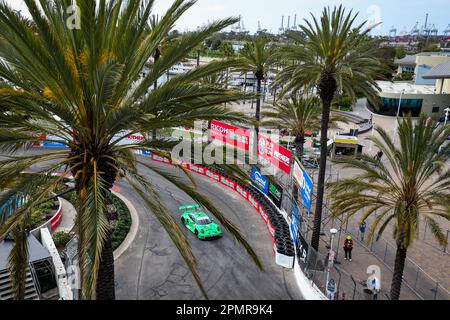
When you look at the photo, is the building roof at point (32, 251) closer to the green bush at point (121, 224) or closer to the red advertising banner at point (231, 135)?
the green bush at point (121, 224)

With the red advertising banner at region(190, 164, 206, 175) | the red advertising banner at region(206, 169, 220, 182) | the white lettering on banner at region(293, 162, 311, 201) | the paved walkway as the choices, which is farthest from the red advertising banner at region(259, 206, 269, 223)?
the paved walkway

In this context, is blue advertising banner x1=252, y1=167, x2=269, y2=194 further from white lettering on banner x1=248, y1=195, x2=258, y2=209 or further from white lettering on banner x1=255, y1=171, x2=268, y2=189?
white lettering on banner x1=248, y1=195, x2=258, y2=209

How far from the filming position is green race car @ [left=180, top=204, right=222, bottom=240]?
71.2 ft

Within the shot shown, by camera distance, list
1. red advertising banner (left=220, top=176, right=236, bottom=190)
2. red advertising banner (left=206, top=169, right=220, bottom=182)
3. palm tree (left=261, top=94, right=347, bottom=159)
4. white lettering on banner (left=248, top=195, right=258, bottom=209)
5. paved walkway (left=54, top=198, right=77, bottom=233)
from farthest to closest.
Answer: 1. red advertising banner (left=206, top=169, right=220, bottom=182)
2. red advertising banner (left=220, top=176, right=236, bottom=190)
3. white lettering on banner (left=248, top=195, right=258, bottom=209)
4. palm tree (left=261, top=94, right=347, bottom=159)
5. paved walkway (left=54, top=198, right=77, bottom=233)

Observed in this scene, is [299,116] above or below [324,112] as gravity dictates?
below

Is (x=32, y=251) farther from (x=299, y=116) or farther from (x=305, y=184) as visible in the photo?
(x=299, y=116)

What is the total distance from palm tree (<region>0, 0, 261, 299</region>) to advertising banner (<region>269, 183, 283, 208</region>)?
15429mm

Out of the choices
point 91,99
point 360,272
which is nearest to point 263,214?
point 360,272

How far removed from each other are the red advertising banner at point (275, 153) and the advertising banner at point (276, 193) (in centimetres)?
125

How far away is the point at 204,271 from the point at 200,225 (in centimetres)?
392

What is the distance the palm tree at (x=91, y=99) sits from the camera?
26.4ft

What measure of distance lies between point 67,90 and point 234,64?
411 centimetres

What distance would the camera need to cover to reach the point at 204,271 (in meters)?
18.6
